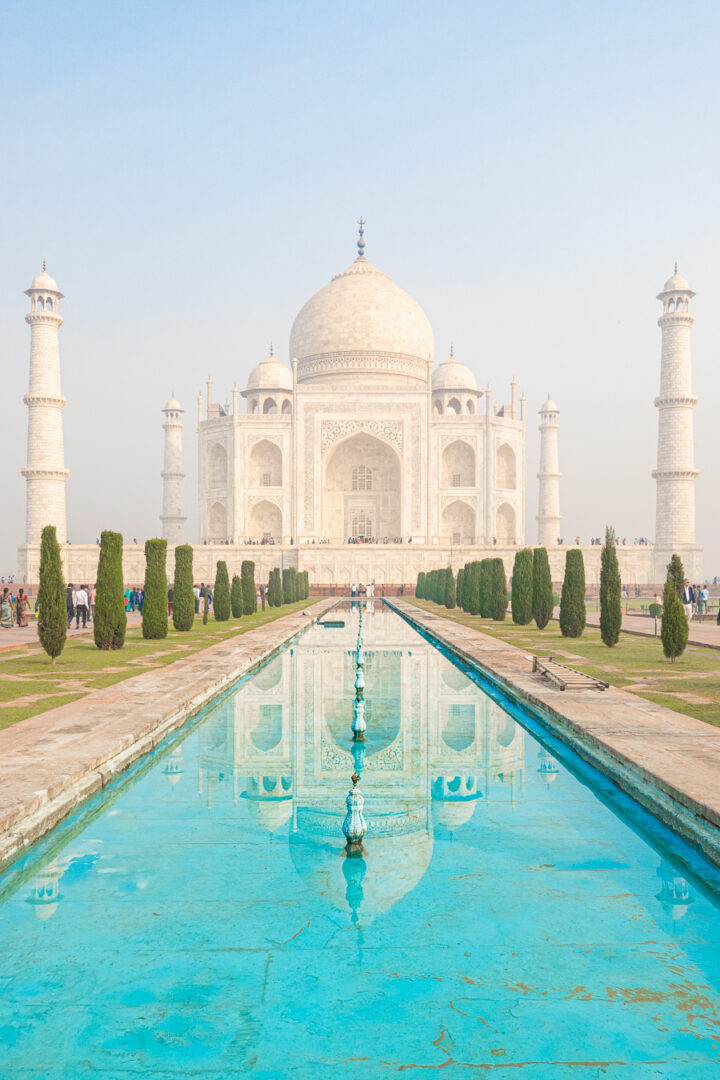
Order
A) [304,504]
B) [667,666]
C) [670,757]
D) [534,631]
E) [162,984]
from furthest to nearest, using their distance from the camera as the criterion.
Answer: [304,504], [534,631], [667,666], [670,757], [162,984]

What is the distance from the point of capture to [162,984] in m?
2.56

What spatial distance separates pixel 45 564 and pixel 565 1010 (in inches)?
343

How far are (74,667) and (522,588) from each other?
9628 millimetres

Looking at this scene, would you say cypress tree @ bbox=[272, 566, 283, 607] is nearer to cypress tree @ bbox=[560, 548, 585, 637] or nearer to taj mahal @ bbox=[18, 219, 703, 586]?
taj mahal @ bbox=[18, 219, 703, 586]

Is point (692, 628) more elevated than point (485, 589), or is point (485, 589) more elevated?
point (485, 589)

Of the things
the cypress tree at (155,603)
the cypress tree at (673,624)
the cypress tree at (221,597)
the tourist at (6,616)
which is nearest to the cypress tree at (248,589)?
the cypress tree at (221,597)

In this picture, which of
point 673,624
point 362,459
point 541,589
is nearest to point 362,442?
point 362,459

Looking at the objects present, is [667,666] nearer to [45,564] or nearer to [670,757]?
[670,757]

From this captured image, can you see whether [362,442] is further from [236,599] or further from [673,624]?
[673,624]

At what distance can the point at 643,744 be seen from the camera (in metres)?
5.24

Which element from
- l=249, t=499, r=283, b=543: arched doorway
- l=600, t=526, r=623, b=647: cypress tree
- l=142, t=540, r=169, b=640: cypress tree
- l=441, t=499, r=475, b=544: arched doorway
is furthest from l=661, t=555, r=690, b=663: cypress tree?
l=249, t=499, r=283, b=543: arched doorway

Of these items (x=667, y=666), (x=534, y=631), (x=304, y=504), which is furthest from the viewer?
(x=304, y=504)

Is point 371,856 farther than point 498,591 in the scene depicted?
No

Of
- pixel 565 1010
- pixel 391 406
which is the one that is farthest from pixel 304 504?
pixel 565 1010
